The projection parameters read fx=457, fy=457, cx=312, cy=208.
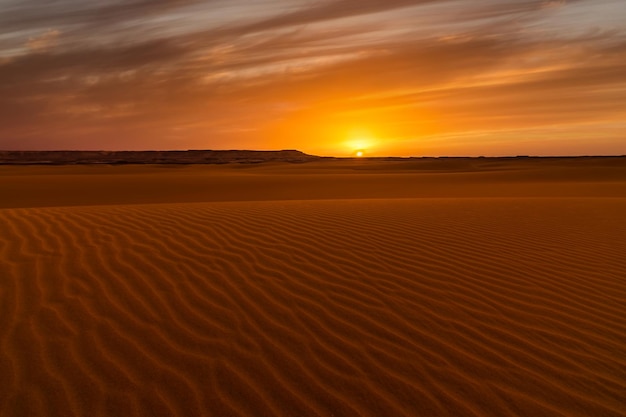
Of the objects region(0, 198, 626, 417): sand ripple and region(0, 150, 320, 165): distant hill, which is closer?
region(0, 198, 626, 417): sand ripple

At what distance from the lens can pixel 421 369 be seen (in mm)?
3283

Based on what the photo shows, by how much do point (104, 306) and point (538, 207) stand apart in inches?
430

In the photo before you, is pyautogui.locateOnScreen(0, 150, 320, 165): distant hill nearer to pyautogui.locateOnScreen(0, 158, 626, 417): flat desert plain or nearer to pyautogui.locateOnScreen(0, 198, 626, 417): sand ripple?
pyautogui.locateOnScreen(0, 158, 626, 417): flat desert plain

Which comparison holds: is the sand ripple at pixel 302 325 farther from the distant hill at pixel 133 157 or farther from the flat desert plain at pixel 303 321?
the distant hill at pixel 133 157

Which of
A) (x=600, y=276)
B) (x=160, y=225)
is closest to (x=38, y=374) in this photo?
(x=160, y=225)

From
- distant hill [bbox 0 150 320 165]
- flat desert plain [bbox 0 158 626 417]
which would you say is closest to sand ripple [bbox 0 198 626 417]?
flat desert plain [bbox 0 158 626 417]

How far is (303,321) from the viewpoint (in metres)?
3.95

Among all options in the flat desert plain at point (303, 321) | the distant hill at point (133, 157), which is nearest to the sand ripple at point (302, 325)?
the flat desert plain at point (303, 321)

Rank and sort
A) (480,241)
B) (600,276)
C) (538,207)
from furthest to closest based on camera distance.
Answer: (538,207), (480,241), (600,276)

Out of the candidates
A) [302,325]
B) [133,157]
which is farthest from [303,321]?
[133,157]

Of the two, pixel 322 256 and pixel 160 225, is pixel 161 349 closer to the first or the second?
pixel 322 256

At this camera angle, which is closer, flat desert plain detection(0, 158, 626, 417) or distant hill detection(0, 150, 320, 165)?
flat desert plain detection(0, 158, 626, 417)

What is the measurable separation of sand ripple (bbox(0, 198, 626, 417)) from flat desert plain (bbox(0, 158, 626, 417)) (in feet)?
0.05

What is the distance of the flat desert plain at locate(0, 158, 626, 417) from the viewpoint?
2.96 metres
